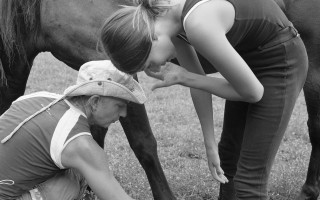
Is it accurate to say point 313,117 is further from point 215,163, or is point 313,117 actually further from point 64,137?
point 64,137

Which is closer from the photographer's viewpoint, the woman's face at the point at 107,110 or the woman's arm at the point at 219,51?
the woman's arm at the point at 219,51

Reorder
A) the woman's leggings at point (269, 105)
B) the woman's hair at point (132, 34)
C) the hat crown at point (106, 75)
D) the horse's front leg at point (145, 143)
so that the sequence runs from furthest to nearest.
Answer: the horse's front leg at point (145, 143), the woman's leggings at point (269, 105), the hat crown at point (106, 75), the woman's hair at point (132, 34)

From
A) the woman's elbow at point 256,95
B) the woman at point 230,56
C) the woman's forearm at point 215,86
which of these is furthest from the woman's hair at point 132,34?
the woman's elbow at point 256,95

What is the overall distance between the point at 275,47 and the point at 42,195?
121cm

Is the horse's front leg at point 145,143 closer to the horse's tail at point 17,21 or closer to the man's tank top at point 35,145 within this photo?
the horse's tail at point 17,21

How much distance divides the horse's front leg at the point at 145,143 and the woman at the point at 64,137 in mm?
824

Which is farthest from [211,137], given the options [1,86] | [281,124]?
[1,86]

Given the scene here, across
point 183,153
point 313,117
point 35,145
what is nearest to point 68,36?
point 35,145

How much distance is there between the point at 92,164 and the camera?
2.21 meters

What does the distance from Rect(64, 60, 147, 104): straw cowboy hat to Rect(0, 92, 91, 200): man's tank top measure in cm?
11

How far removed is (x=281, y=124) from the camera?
2502 millimetres

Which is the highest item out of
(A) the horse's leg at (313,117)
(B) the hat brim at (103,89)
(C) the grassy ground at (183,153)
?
(B) the hat brim at (103,89)

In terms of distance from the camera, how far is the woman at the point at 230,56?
6.98ft

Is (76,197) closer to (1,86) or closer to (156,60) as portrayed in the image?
(156,60)
